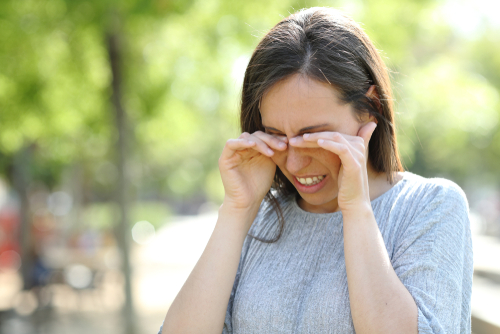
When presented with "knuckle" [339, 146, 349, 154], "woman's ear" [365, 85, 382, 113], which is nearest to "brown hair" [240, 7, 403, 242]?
"woman's ear" [365, 85, 382, 113]

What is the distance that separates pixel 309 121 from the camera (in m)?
1.68

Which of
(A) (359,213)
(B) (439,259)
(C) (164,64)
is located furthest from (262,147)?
(C) (164,64)

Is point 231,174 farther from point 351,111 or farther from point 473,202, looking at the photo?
point 473,202

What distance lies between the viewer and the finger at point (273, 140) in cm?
176

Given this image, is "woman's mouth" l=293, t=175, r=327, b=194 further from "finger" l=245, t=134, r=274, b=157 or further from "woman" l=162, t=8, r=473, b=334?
"finger" l=245, t=134, r=274, b=157

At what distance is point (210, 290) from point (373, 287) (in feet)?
1.84

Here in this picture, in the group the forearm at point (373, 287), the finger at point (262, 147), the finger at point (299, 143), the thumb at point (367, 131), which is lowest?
the forearm at point (373, 287)

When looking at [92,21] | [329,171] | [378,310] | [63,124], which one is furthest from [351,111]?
[63,124]

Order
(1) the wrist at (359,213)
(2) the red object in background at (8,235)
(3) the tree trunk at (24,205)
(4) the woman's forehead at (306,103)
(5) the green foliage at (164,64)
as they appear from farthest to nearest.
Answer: (2) the red object in background at (8,235)
(3) the tree trunk at (24,205)
(5) the green foliage at (164,64)
(4) the woman's forehead at (306,103)
(1) the wrist at (359,213)

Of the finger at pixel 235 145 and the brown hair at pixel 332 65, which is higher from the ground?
the brown hair at pixel 332 65

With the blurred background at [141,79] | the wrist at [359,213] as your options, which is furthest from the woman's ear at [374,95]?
the blurred background at [141,79]

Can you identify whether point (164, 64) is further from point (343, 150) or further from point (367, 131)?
point (343, 150)

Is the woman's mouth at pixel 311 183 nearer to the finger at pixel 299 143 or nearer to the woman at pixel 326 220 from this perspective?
the woman at pixel 326 220

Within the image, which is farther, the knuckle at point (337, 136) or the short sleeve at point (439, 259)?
the knuckle at point (337, 136)
